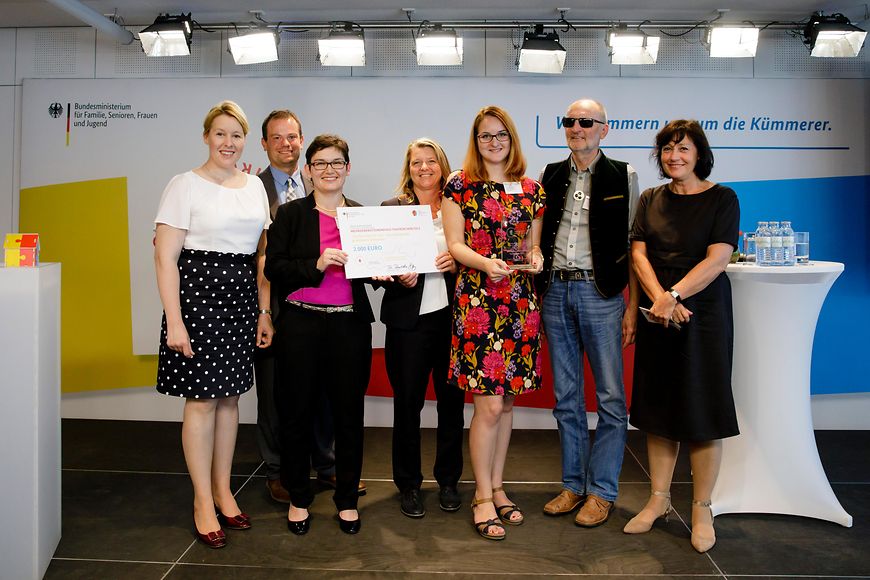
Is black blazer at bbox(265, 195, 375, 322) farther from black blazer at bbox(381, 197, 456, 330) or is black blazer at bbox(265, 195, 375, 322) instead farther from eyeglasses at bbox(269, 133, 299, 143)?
eyeglasses at bbox(269, 133, 299, 143)

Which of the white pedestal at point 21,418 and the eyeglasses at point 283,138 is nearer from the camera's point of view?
the white pedestal at point 21,418

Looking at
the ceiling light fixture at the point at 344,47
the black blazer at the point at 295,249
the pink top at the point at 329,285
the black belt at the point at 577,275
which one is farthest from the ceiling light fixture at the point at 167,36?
the black belt at the point at 577,275

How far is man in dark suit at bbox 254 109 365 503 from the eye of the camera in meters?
3.30

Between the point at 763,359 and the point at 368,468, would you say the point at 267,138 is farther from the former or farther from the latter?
the point at 763,359

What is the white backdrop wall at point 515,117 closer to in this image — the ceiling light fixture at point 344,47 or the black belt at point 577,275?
the ceiling light fixture at point 344,47

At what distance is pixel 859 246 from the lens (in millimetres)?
→ 4574

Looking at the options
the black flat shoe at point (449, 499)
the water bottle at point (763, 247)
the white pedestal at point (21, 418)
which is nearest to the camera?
the white pedestal at point (21, 418)

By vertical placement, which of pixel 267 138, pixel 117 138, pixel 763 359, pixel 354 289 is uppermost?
pixel 117 138

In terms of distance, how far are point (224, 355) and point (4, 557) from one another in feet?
3.39

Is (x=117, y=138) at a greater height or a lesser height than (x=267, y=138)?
greater

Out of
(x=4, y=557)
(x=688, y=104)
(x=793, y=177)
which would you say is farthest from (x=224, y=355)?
(x=793, y=177)

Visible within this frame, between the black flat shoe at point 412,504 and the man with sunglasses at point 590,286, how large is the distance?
1.93 ft

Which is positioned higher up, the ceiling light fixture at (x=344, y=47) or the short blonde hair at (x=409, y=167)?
the ceiling light fixture at (x=344, y=47)

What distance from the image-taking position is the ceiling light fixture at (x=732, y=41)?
430 cm
